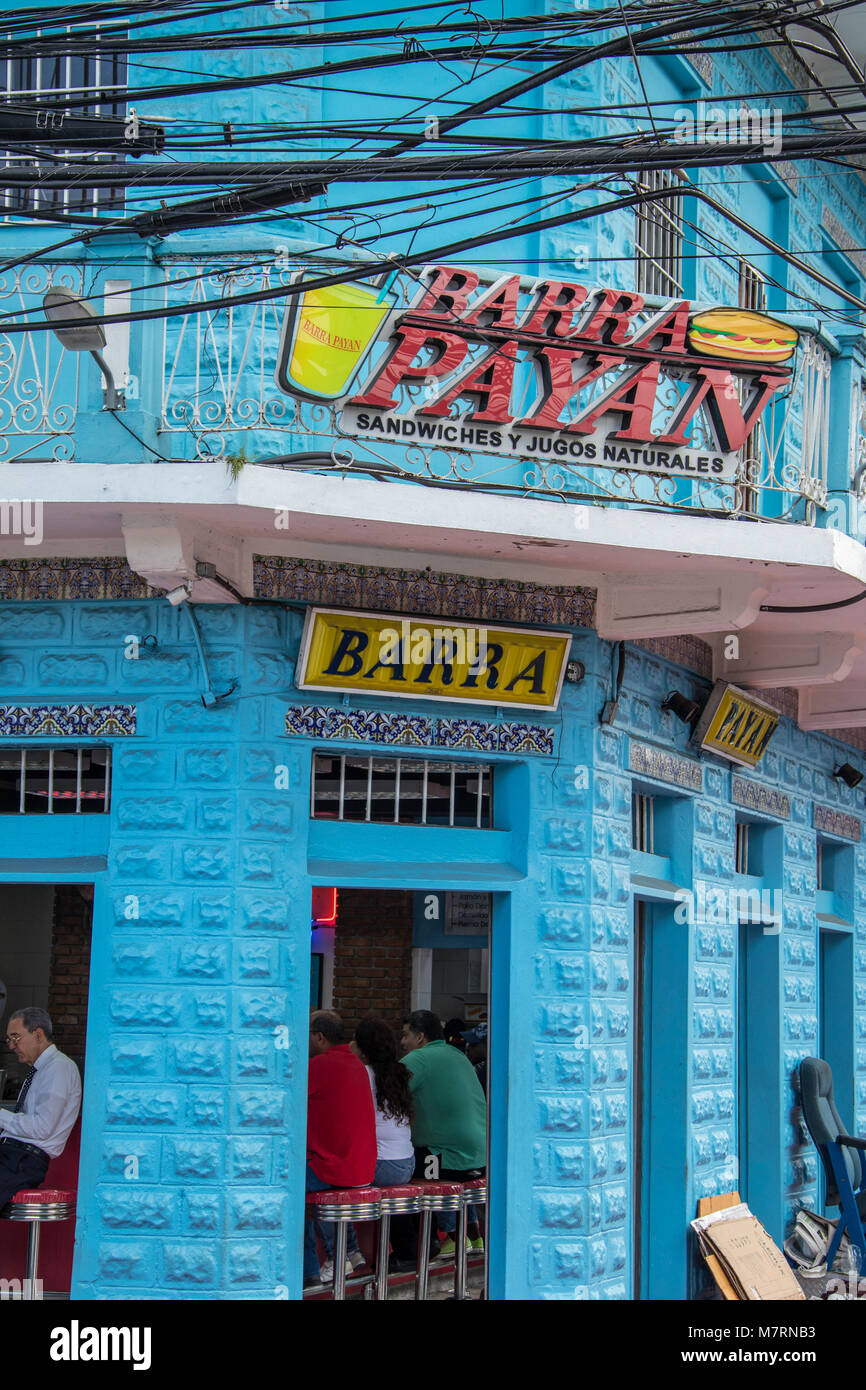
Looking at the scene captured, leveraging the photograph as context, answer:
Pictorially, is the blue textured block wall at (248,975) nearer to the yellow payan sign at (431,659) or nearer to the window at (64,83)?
the yellow payan sign at (431,659)

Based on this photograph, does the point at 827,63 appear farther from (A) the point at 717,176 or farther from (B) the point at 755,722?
(B) the point at 755,722

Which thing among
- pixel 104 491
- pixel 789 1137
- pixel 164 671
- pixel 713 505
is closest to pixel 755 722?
pixel 713 505

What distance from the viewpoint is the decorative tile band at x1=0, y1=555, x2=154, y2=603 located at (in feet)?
27.0

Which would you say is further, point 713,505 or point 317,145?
point 713,505

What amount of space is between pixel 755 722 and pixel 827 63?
19.4 feet

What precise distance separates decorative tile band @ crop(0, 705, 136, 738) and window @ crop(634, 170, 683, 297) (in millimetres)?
4452

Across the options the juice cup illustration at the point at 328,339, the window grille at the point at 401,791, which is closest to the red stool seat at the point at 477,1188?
the window grille at the point at 401,791

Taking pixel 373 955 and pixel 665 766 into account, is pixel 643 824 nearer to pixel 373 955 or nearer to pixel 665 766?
pixel 665 766

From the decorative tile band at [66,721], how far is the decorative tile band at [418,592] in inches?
38.7

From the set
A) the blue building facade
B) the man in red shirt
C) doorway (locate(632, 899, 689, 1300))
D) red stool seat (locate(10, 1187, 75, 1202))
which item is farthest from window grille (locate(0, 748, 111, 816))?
doorway (locate(632, 899, 689, 1300))

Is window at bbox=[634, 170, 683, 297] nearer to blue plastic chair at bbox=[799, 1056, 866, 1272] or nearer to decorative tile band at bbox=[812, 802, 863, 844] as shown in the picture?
decorative tile band at bbox=[812, 802, 863, 844]

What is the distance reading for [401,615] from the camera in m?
8.36

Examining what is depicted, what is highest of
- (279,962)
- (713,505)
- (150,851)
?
(713,505)

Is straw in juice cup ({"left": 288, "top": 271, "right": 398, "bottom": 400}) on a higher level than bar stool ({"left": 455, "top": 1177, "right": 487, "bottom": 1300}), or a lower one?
higher
